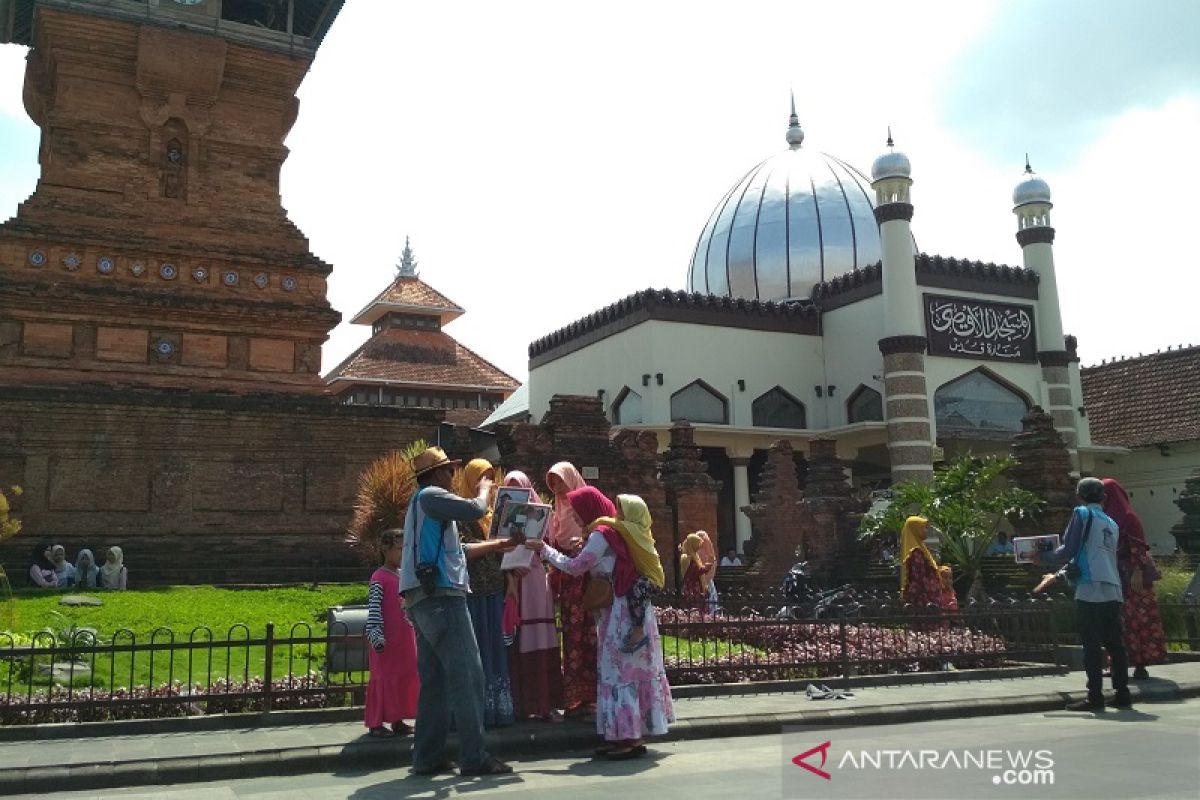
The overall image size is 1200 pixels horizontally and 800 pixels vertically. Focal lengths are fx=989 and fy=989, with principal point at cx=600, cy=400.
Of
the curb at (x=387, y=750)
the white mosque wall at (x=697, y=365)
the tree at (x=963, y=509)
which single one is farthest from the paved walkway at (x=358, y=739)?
the white mosque wall at (x=697, y=365)

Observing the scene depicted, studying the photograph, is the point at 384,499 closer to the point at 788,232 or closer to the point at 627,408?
the point at 627,408

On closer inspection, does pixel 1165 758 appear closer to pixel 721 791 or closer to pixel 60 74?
pixel 721 791

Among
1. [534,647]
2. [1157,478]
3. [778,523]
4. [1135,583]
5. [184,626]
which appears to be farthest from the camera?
[1157,478]

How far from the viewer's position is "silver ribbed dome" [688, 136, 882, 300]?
35.3m

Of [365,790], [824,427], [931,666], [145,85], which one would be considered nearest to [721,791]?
[365,790]

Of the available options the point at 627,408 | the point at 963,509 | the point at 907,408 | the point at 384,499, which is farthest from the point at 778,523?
the point at 627,408

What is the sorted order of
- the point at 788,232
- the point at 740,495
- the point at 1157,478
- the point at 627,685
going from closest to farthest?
the point at 627,685, the point at 740,495, the point at 1157,478, the point at 788,232

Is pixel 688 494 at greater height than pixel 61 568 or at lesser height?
greater

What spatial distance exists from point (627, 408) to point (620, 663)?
2471 centimetres

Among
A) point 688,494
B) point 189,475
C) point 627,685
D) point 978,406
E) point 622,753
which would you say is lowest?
point 622,753

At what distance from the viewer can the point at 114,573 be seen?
15.0 m

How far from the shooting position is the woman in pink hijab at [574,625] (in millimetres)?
6953

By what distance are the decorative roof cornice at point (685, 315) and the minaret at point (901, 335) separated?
11.7 ft

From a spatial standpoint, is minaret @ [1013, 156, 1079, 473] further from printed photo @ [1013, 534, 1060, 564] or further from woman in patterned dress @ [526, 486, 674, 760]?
woman in patterned dress @ [526, 486, 674, 760]
